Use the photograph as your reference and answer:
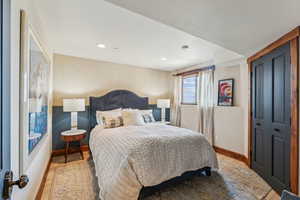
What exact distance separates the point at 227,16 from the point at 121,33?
5.12 ft

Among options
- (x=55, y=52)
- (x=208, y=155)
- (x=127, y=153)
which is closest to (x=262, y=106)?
(x=208, y=155)

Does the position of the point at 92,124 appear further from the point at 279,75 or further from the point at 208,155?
the point at 279,75

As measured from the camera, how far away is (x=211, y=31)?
203 centimetres

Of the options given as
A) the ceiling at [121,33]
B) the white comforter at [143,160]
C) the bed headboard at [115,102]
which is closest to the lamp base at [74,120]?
the bed headboard at [115,102]

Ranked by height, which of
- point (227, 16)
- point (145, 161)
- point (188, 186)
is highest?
point (227, 16)

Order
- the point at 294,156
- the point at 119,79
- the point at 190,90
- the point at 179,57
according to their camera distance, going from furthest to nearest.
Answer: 1. the point at 190,90
2. the point at 119,79
3. the point at 179,57
4. the point at 294,156

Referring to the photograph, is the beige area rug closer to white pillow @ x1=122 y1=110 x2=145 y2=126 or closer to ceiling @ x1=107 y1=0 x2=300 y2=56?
white pillow @ x1=122 y1=110 x2=145 y2=126

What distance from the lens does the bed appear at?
6.06ft

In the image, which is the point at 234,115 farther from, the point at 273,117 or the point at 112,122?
the point at 112,122

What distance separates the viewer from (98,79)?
4.21 meters

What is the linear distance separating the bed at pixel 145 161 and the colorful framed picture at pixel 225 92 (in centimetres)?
166

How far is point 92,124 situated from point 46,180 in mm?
1574

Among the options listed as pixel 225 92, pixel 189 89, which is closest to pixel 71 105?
pixel 189 89

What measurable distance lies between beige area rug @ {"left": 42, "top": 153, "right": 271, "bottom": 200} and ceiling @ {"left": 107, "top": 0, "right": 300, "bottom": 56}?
217cm
